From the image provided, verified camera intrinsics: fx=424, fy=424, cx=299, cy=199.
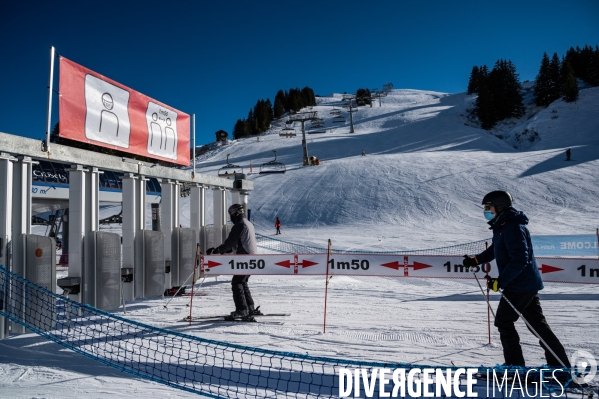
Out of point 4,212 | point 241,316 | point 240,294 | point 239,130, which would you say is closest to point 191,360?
point 241,316

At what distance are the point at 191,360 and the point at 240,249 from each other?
252cm

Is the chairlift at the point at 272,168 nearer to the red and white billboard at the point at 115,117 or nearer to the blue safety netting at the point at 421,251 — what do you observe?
the blue safety netting at the point at 421,251

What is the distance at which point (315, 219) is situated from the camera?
28.1 m

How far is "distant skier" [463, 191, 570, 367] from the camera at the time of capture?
3.99 metres

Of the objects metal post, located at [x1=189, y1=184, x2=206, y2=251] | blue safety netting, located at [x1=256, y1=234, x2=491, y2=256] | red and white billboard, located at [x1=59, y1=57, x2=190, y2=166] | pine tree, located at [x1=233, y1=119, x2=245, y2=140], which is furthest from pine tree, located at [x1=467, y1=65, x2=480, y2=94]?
red and white billboard, located at [x1=59, y1=57, x2=190, y2=166]

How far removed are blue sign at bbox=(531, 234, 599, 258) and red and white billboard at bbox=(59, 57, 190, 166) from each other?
10621 mm

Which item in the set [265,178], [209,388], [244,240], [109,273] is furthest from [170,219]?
[265,178]

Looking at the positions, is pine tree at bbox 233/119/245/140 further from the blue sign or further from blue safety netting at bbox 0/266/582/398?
blue safety netting at bbox 0/266/582/398

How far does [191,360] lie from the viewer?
498 cm

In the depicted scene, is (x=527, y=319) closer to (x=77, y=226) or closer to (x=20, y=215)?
(x=20, y=215)

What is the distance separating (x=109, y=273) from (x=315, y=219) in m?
20.9

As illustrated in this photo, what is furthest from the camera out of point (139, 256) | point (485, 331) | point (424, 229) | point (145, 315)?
point (424, 229)

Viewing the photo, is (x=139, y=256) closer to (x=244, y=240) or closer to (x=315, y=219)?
(x=244, y=240)

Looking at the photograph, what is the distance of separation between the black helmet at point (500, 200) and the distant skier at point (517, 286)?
74mm
